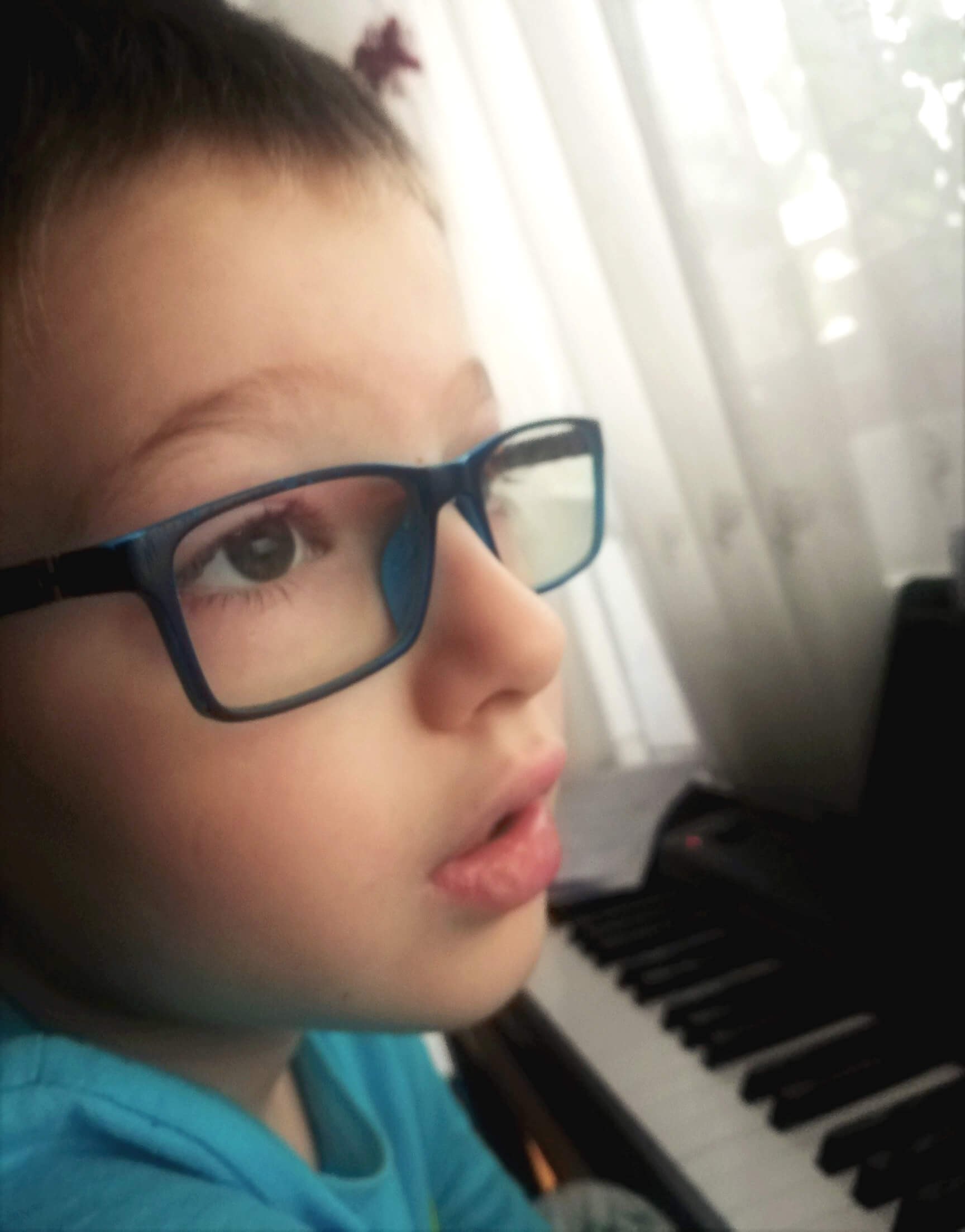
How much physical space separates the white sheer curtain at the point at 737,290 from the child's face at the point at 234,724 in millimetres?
391

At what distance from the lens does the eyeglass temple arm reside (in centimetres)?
39

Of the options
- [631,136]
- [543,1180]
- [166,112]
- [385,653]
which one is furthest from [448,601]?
[543,1180]

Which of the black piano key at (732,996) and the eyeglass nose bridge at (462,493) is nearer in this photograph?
the eyeglass nose bridge at (462,493)

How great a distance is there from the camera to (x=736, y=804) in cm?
100

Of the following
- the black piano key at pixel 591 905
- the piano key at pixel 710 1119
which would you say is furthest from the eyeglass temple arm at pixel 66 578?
the black piano key at pixel 591 905

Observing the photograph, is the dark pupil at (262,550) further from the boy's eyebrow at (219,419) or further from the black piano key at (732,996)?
the black piano key at (732,996)

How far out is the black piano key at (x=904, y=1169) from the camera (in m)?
0.51

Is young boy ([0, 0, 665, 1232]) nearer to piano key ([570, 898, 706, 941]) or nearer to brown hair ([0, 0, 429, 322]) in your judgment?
brown hair ([0, 0, 429, 322])

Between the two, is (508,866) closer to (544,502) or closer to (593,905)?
(544,502)

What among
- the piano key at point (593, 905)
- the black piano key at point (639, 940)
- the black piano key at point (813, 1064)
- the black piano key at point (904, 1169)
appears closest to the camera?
the black piano key at point (904, 1169)

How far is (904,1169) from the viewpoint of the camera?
512mm

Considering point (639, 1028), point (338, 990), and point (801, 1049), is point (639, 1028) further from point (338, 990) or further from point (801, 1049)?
point (338, 990)

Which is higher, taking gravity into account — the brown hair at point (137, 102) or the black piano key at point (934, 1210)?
the brown hair at point (137, 102)

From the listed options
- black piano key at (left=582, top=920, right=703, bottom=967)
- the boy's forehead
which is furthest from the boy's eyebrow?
black piano key at (left=582, top=920, right=703, bottom=967)
